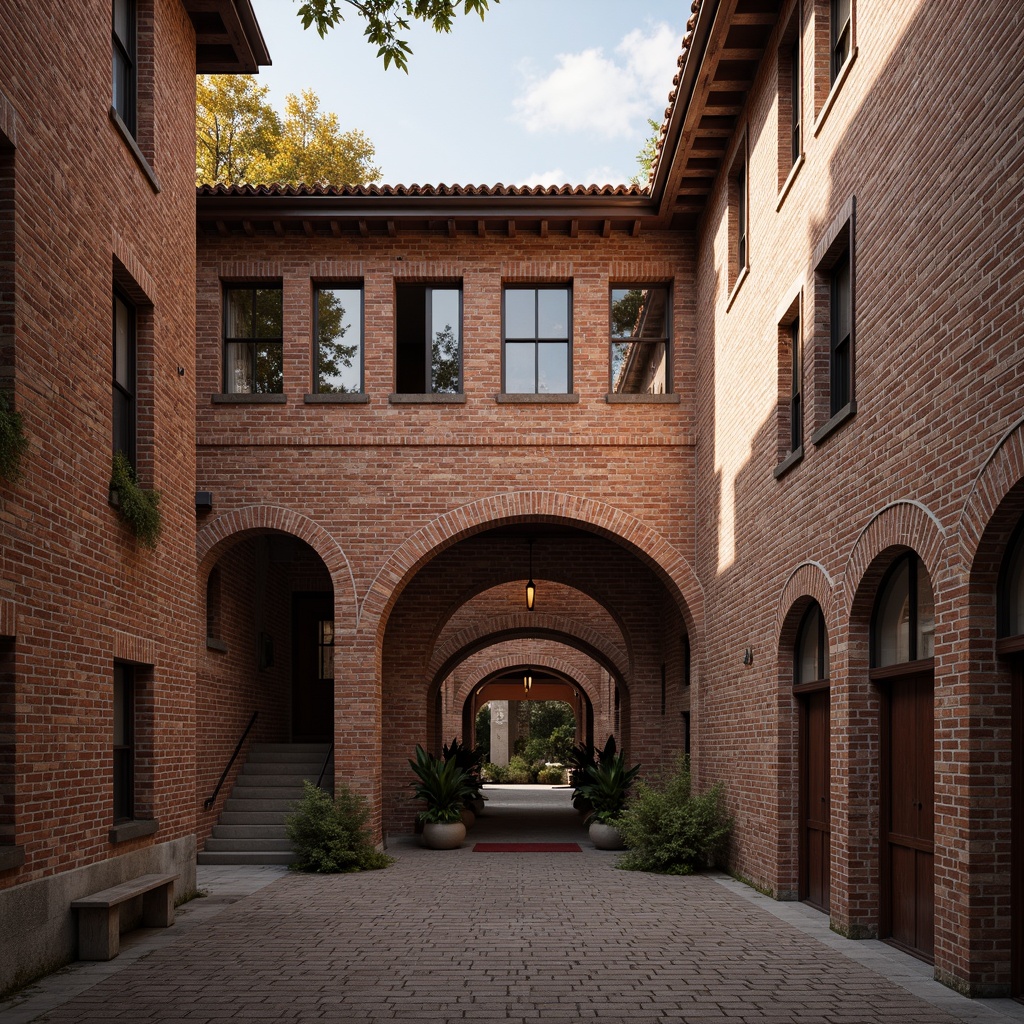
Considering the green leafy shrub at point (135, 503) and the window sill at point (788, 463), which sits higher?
the window sill at point (788, 463)

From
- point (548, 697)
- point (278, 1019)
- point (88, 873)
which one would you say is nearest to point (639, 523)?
point (88, 873)

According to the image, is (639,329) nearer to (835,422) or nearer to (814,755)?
(835,422)

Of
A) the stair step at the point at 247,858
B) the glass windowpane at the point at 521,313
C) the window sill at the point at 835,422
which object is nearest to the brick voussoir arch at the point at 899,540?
the window sill at the point at 835,422

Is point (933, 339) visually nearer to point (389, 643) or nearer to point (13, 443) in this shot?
point (13, 443)

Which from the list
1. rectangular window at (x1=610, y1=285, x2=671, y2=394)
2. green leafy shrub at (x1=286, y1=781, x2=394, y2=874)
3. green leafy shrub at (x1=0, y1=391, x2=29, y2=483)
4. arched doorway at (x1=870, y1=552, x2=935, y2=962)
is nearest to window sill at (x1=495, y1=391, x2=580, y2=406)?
rectangular window at (x1=610, y1=285, x2=671, y2=394)

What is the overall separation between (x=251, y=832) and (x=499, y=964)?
7.85m

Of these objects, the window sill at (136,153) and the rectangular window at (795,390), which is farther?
the rectangular window at (795,390)

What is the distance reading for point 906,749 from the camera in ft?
28.7

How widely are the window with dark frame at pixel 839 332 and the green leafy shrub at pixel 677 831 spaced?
555 centimetres

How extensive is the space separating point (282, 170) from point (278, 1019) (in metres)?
23.7

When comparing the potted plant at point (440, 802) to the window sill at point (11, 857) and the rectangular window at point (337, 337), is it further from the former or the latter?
the window sill at point (11, 857)

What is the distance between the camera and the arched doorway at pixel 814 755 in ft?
34.9

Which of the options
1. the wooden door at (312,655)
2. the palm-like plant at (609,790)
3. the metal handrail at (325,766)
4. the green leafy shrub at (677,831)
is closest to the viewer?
the green leafy shrub at (677,831)

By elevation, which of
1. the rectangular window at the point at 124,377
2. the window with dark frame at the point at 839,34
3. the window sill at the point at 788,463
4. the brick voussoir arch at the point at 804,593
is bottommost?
the brick voussoir arch at the point at 804,593
